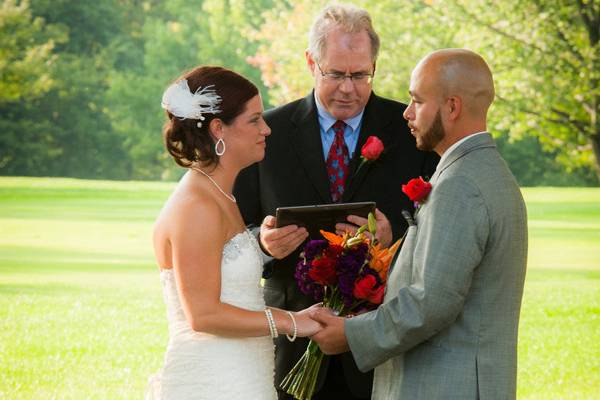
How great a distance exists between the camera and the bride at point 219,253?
386 cm

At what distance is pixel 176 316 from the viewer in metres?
3.98

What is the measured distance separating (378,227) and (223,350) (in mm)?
759

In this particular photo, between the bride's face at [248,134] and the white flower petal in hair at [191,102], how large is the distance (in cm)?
10

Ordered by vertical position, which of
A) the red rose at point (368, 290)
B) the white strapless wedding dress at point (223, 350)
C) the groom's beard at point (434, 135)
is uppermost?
the groom's beard at point (434, 135)

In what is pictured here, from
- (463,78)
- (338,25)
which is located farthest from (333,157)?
(463,78)

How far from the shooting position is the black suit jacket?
4.50 metres

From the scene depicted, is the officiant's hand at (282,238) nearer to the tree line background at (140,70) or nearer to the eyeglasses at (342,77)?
the eyeglasses at (342,77)

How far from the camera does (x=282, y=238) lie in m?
4.03

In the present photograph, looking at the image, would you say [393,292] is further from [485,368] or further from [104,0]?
[104,0]

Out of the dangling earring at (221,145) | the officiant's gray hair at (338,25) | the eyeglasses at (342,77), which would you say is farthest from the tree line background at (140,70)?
the dangling earring at (221,145)

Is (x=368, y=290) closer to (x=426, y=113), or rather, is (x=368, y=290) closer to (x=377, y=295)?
(x=377, y=295)

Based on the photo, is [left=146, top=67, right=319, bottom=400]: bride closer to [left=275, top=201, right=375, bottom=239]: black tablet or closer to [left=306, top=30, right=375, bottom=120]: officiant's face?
[left=275, top=201, right=375, bottom=239]: black tablet

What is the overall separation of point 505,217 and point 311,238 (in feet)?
3.65

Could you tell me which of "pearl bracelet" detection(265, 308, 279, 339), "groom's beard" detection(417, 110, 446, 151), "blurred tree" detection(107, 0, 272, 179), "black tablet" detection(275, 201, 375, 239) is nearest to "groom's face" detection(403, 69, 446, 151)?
"groom's beard" detection(417, 110, 446, 151)
